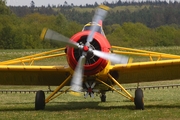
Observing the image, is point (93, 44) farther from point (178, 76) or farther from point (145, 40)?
point (145, 40)

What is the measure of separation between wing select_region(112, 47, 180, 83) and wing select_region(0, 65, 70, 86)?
161 cm

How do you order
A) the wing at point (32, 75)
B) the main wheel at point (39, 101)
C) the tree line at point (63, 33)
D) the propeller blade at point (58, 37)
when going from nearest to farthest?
the propeller blade at point (58, 37), the wing at point (32, 75), the main wheel at point (39, 101), the tree line at point (63, 33)

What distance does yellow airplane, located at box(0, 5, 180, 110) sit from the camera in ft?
→ 40.1

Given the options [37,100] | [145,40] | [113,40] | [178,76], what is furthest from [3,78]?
[145,40]

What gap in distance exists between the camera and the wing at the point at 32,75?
13.2 meters

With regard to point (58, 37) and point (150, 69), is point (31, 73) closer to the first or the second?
point (58, 37)

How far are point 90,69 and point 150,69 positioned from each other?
2230mm

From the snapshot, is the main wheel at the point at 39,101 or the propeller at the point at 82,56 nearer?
the propeller at the point at 82,56

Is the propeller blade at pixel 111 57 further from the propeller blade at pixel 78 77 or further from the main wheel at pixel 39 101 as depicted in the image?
the main wheel at pixel 39 101

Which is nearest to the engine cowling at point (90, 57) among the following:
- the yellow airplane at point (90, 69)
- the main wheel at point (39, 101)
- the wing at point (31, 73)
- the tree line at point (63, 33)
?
the yellow airplane at point (90, 69)

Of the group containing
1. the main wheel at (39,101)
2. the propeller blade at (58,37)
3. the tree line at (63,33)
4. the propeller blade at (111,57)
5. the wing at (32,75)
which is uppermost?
the tree line at (63,33)

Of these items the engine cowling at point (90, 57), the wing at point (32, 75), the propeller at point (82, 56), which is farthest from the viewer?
the wing at point (32, 75)

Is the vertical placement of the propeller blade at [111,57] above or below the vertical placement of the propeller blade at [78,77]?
above

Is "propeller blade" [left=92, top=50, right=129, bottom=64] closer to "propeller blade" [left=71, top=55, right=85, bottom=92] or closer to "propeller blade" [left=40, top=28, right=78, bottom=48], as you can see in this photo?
"propeller blade" [left=71, top=55, right=85, bottom=92]
